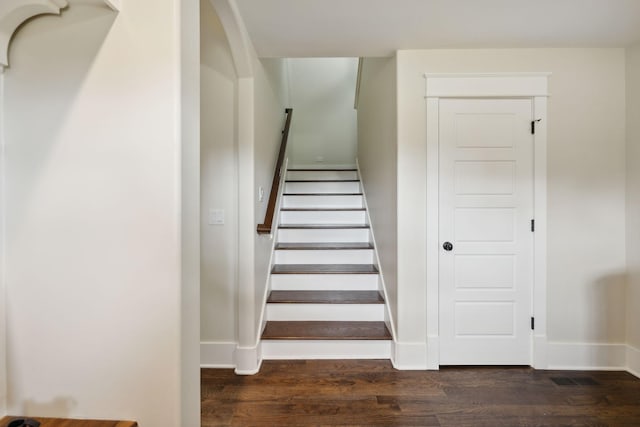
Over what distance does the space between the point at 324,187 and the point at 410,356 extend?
7.56 feet

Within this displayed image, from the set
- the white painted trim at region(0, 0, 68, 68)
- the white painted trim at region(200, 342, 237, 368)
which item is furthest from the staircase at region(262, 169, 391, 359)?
the white painted trim at region(0, 0, 68, 68)

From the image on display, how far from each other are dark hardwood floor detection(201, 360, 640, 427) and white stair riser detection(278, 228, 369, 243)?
4.24 ft

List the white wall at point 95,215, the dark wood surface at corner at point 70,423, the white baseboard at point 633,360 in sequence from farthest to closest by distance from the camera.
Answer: the white baseboard at point 633,360
the white wall at point 95,215
the dark wood surface at corner at point 70,423

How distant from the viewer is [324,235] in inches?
131

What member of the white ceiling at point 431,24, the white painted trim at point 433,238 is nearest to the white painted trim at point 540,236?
the white ceiling at point 431,24

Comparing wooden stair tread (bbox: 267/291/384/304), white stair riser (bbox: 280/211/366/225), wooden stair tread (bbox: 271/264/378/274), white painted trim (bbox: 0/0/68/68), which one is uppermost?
white painted trim (bbox: 0/0/68/68)

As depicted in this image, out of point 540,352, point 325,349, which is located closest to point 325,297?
point 325,349

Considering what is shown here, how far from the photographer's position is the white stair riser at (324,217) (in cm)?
355

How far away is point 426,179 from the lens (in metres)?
2.32

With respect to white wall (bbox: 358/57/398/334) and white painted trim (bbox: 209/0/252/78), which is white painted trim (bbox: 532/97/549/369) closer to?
white wall (bbox: 358/57/398/334)

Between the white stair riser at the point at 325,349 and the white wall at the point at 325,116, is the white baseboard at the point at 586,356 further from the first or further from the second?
the white wall at the point at 325,116

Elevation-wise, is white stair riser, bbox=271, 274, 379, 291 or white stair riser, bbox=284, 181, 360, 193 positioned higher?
white stair riser, bbox=284, 181, 360, 193

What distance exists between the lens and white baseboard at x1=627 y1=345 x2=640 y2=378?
7.27 ft

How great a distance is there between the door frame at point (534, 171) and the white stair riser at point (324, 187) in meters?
1.75
